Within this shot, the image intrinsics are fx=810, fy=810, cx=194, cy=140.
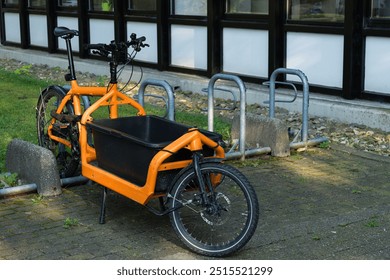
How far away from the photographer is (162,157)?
5.55m

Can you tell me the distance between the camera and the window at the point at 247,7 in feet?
38.7

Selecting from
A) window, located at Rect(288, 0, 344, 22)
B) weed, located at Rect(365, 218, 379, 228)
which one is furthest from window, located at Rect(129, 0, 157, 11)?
weed, located at Rect(365, 218, 379, 228)

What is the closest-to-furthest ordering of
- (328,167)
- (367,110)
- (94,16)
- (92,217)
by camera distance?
1. (92,217)
2. (328,167)
3. (367,110)
4. (94,16)

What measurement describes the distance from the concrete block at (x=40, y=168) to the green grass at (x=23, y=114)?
617 mm

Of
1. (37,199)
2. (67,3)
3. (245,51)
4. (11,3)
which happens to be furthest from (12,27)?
(37,199)

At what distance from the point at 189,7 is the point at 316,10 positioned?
3.03 m

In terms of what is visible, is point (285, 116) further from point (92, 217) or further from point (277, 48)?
point (92, 217)

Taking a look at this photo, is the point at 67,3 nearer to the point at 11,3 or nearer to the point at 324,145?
the point at 11,3

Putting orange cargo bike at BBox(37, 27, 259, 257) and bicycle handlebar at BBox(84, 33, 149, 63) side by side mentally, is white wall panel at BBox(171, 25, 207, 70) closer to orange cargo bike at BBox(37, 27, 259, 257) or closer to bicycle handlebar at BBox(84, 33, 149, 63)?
orange cargo bike at BBox(37, 27, 259, 257)

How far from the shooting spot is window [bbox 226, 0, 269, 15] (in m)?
11.8

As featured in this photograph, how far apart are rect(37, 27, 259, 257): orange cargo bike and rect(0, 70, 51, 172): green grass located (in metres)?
1.62

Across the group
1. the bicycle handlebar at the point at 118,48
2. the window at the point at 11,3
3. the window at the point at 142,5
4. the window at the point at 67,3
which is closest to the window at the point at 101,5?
the window at the point at 67,3
